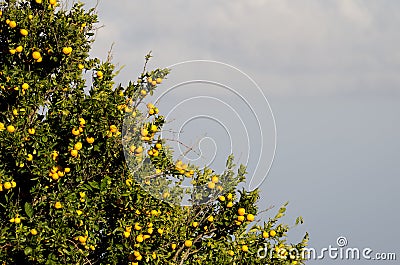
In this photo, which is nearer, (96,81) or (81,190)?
(81,190)

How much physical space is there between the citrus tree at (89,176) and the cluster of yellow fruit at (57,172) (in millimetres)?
12

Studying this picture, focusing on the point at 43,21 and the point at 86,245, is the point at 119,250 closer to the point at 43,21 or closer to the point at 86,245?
the point at 86,245

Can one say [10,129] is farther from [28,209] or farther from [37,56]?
[37,56]

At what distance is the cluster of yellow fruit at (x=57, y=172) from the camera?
758cm

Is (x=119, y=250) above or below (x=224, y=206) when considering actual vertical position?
below

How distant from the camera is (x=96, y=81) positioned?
27.5 feet

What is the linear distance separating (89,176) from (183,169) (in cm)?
127

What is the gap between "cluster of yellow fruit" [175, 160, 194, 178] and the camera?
332 inches

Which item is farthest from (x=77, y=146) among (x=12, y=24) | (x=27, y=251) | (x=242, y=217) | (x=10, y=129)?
(x=242, y=217)

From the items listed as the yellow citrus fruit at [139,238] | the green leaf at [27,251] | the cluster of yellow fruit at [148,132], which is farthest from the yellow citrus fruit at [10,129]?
the yellow citrus fruit at [139,238]

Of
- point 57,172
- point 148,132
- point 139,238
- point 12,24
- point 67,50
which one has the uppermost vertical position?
point 12,24

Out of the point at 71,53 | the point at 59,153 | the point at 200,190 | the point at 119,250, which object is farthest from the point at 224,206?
the point at 71,53

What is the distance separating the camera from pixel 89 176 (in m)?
7.88

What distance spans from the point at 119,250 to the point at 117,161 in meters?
1.08
